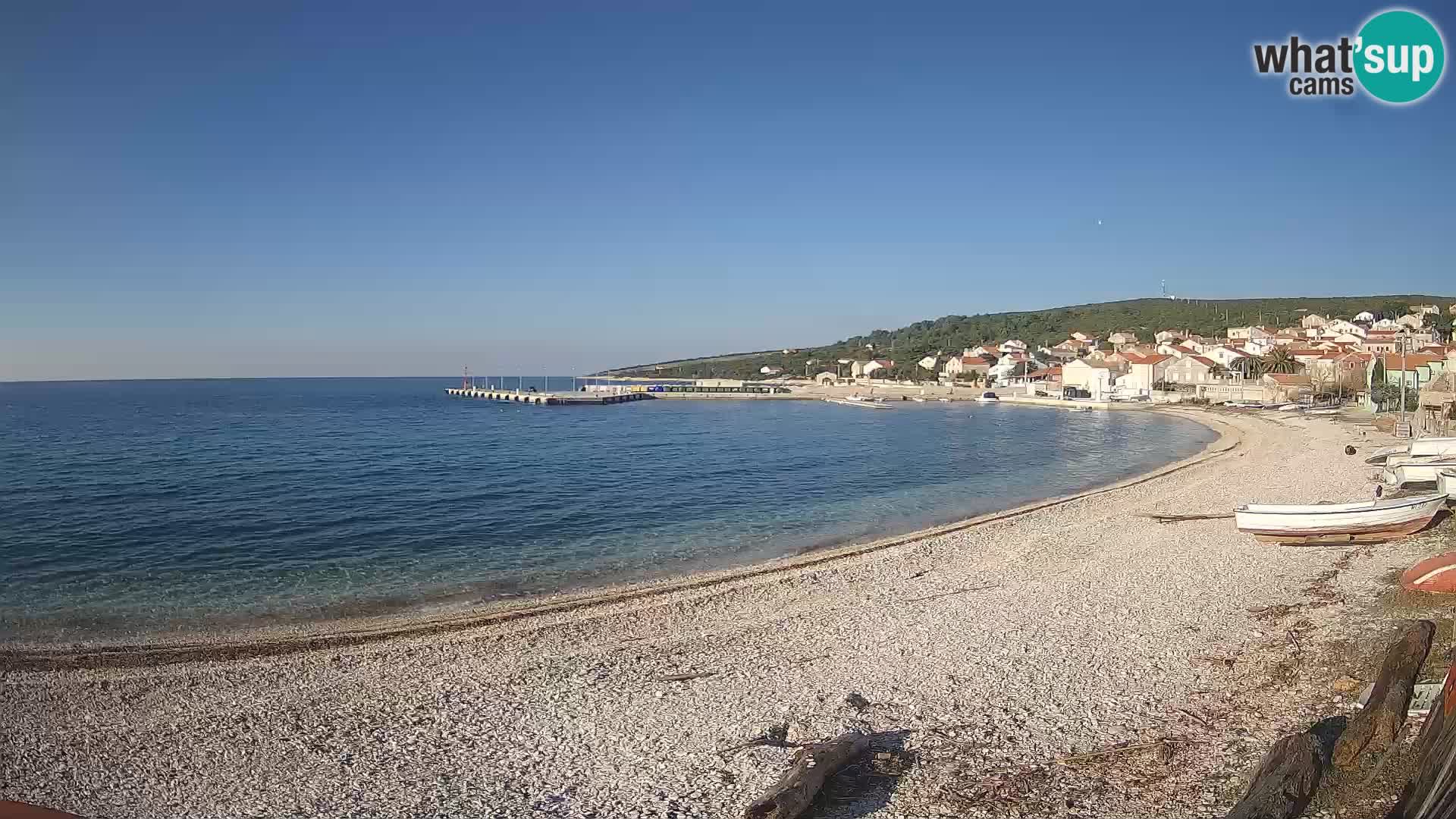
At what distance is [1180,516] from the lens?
19688 mm

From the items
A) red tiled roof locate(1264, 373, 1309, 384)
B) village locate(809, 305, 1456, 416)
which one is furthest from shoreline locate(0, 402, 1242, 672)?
red tiled roof locate(1264, 373, 1309, 384)

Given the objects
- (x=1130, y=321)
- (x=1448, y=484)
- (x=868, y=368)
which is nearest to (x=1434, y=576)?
(x=1448, y=484)

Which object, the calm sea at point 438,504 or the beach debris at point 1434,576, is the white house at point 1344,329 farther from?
the beach debris at point 1434,576

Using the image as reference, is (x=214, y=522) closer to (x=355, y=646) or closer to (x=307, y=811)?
(x=355, y=646)

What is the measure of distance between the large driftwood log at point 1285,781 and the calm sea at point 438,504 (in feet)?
38.3

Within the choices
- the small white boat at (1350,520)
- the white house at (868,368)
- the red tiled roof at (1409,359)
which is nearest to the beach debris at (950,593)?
the small white boat at (1350,520)

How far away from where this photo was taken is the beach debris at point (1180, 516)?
19.2m

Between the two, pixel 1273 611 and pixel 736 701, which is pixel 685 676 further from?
pixel 1273 611

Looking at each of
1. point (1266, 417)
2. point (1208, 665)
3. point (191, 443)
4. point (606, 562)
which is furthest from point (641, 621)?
point (1266, 417)

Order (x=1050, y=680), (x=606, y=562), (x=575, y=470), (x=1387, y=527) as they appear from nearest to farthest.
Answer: (x=1050, y=680) → (x=1387, y=527) → (x=606, y=562) → (x=575, y=470)

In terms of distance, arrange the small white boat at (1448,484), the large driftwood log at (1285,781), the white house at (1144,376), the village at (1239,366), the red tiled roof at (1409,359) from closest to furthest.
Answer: the large driftwood log at (1285,781) → the small white boat at (1448,484) → the red tiled roof at (1409,359) → the village at (1239,366) → the white house at (1144,376)

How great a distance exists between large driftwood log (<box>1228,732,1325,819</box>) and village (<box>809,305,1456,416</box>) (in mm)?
32895

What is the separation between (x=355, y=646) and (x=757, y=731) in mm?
6449

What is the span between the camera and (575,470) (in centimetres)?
3350
